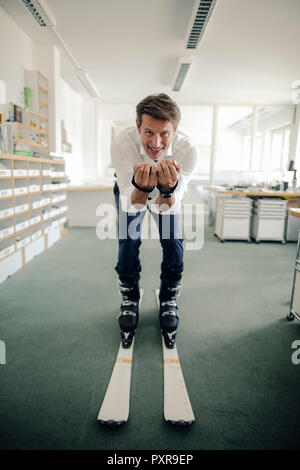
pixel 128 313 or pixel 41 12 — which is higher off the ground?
pixel 41 12

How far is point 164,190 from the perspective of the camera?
1166 millimetres

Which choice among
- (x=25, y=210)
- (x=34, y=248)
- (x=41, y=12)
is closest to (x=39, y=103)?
(x=41, y=12)

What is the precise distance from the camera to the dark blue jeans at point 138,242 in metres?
1.49

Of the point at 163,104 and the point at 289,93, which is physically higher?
the point at 289,93

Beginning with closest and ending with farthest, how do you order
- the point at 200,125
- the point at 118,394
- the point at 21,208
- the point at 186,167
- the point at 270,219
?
the point at 118,394 < the point at 186,167 < the point at 21,208 < the point at 270,219 < the point at 200,125

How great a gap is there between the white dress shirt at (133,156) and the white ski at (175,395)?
29.3 inches

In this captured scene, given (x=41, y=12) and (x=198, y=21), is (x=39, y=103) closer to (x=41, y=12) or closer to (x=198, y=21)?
(x=41, y=12)

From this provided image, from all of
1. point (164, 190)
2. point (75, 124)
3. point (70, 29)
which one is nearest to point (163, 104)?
point (164, 190)

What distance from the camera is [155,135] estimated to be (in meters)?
1.19

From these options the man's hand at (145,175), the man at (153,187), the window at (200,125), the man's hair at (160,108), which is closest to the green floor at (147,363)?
the man at (153,187)

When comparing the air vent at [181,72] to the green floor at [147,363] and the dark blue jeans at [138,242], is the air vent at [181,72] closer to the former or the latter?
the green floor at [147,363]

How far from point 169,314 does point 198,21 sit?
3225mm
